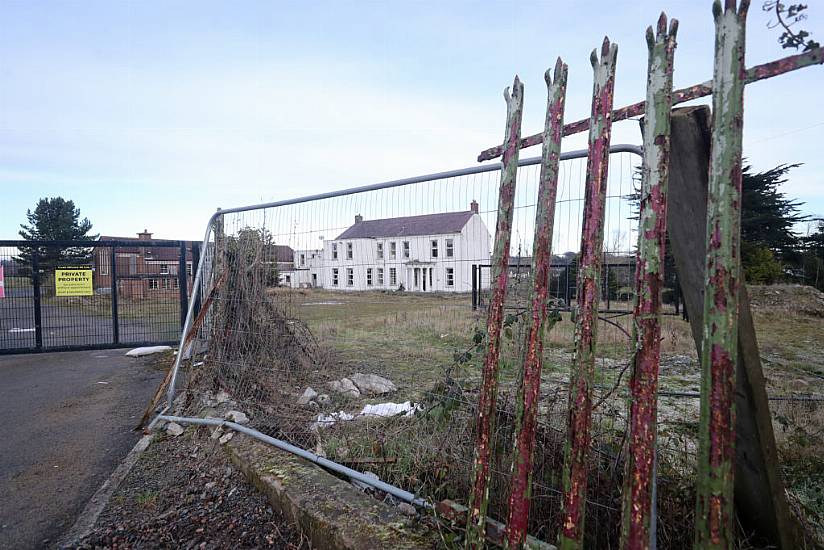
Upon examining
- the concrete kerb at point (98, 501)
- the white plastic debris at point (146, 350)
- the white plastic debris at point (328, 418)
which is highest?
the white plastic debris at point (328, 418)

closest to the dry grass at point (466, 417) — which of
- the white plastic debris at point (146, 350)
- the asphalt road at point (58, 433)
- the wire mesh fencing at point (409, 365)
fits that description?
the wire mesh fencing at point (409, 365)

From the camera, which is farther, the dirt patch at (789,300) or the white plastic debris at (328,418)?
the dirt patch at (789,300)

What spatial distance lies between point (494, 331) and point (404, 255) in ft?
6.29

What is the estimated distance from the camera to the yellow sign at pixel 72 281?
9.34 m

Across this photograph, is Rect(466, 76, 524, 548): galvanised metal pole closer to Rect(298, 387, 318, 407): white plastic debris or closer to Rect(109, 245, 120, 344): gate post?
Rect(298, 387, 318, 407): white plastic debris

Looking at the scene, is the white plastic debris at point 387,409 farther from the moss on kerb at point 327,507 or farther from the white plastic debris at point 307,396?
the moss on kerb at point 327,507

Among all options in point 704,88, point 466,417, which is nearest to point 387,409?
point 466,417

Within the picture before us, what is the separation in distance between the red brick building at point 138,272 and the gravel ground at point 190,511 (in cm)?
613

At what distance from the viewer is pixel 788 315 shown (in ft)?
49.6

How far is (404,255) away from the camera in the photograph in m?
3.95

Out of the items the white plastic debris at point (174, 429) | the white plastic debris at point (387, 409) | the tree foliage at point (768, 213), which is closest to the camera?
the white plastic debris at point (387, 409)

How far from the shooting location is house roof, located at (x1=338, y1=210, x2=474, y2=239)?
3.34 m

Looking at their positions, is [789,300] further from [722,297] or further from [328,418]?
[722,297]

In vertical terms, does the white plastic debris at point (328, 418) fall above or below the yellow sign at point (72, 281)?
below
